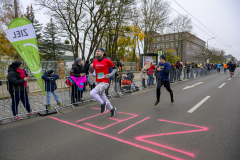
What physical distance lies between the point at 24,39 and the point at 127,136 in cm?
405

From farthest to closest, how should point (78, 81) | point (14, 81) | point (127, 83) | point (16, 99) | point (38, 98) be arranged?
point (127, 83) < point (38, 98) < point (78, 81) < point (16, 99) < point (14, 81)

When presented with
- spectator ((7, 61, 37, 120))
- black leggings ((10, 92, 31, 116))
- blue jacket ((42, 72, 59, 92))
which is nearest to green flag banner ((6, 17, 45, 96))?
spectator ((7, 61, 37, 120))

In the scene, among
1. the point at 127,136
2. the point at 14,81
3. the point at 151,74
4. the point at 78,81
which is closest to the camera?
the point at 127,136

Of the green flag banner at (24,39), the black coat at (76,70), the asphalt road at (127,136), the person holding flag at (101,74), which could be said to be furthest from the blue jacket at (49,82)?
the person holding flag at (101,74)

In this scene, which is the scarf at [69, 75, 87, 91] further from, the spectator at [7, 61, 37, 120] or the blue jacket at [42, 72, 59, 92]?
the spectator at [7, 61, 37, 120]

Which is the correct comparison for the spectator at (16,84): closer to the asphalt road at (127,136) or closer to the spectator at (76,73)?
the asphalt road at (127,136)

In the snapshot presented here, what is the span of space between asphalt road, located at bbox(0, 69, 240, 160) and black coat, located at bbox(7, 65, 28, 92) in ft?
3.30

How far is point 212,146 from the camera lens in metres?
3.23

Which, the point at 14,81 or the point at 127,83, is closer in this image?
the point at 14,81

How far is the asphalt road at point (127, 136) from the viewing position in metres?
3.00

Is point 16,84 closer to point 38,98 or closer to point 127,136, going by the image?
point 38,98

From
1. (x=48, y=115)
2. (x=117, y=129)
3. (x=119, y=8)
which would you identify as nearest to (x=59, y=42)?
(x=119, y=8)

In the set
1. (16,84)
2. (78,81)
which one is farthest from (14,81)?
(78,81)

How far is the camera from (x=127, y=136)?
374 cm
